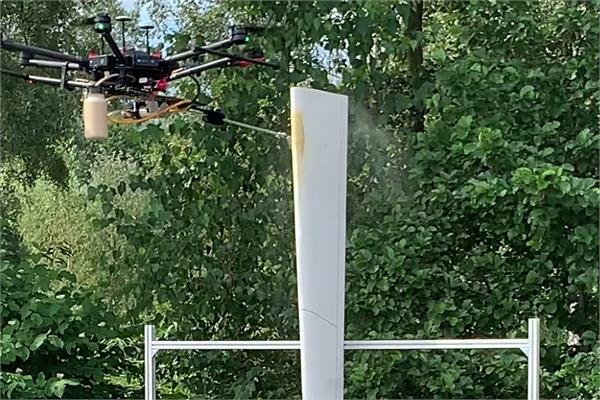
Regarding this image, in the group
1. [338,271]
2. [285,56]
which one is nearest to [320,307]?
[338,271]

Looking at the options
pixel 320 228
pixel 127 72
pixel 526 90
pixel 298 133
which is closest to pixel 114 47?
pixel 127 72

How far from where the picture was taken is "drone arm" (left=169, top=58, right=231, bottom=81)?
1.58 metres

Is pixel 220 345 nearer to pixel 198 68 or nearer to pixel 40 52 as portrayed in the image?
pixel 198 68

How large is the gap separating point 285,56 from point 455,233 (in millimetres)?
562

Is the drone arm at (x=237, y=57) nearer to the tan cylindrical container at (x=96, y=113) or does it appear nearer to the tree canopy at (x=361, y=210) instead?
the tree canopy at (x=361, y=210)

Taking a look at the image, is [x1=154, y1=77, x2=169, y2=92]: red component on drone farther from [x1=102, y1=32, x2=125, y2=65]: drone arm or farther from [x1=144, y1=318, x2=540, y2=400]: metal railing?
[x1=144, y1=318, x2=540, y2=400]: metal railing

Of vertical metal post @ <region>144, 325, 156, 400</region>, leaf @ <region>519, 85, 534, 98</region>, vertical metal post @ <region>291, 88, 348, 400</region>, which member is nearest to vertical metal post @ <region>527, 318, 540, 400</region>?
vertical metal post @ <region>291, 88, 348, 400</region>

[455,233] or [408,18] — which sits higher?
[408,18]

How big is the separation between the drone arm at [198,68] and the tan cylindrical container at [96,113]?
19 centimetres

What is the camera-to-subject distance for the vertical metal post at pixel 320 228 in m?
1.30

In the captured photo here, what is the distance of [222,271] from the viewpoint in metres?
1.79

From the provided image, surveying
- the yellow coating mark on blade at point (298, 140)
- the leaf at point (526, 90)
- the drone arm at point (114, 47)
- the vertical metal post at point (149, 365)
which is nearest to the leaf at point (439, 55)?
the leaf at point (526, 90)

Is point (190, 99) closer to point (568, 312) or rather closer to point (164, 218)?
point (164, 218)

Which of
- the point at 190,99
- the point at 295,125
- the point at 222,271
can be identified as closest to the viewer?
the point at 295,125
